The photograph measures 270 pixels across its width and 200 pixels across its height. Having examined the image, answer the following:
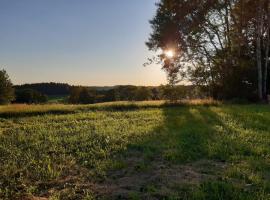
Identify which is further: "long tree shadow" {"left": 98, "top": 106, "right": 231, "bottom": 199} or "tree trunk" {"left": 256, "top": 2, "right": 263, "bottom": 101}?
"tree trunk" {"left": 256, "top": 2, "right": 263, "bottom": 101}

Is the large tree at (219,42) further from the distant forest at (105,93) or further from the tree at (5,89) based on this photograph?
the tree at (5,89)

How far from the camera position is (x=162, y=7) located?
36.2 m

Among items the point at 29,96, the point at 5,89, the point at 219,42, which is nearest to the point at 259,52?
the point at 219,42

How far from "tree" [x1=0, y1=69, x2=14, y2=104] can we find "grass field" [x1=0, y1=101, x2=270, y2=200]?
58.1 m

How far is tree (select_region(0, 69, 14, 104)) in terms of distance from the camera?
71562 mm

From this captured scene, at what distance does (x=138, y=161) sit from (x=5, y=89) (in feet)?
221

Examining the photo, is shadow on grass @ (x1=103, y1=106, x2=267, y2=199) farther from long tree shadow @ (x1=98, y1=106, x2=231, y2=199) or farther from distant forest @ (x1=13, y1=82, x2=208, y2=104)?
distant forest @ (x1=13, y1=82, x2=208, y2=104)

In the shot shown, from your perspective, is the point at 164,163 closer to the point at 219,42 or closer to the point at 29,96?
the point at 219,42

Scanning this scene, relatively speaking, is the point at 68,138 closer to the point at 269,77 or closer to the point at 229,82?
the point at 229,82

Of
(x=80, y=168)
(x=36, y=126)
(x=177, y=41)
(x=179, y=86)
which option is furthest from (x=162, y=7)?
(x=80, y=168)

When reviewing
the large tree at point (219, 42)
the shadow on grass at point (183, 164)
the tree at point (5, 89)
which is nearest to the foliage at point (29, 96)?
the tree at point (5, 89)

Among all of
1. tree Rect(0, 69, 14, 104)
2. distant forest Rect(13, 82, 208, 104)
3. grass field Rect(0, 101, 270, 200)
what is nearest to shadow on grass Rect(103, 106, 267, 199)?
grass field Rect(0, 101, 270, 200)

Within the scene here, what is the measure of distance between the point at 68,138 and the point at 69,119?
6772 millimetres

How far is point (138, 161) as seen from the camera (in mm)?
9586
